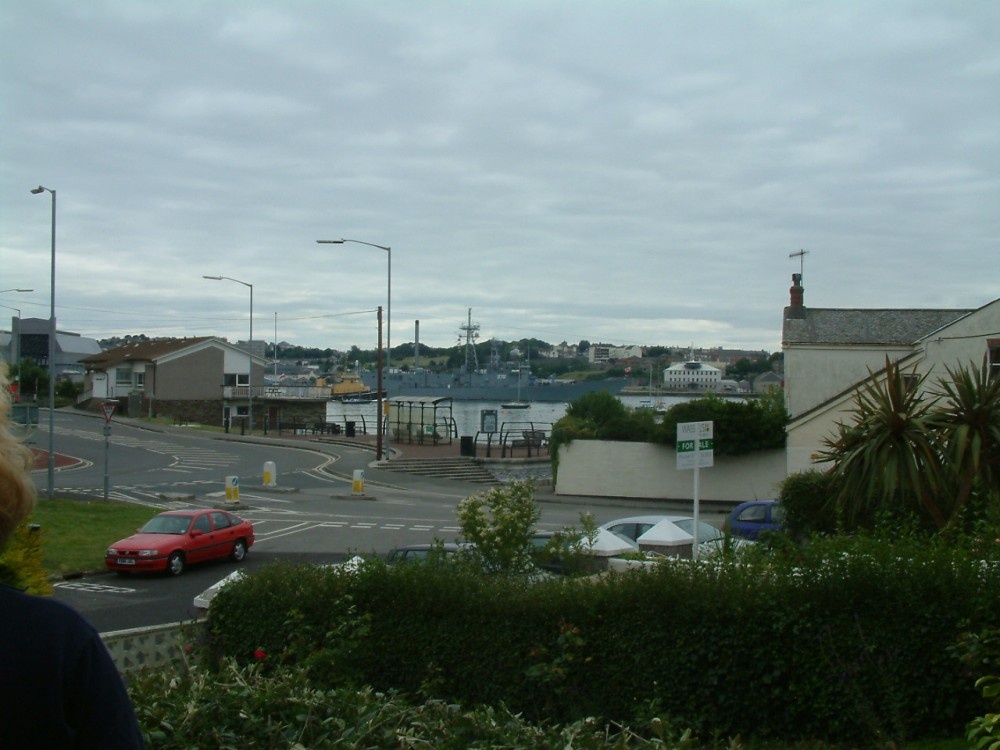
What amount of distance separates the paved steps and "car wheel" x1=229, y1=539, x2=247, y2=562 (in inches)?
851

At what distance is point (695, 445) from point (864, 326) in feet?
80.7

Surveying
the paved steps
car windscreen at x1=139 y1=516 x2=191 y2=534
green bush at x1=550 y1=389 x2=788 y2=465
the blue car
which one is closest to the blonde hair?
car windscreen at x1=139 y1=516 x2=191 y2=534

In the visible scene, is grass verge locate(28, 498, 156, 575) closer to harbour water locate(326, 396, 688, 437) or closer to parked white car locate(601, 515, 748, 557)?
parked white car locate(601, 515, 748, 557)

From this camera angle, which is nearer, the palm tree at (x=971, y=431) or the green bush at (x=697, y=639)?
the green bush at (x=697, y=639)

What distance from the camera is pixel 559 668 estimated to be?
8.32 m

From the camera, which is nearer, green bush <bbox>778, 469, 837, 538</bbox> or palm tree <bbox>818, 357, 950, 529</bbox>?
palm tree <bbox>818, 357, 950, 529</bbox>

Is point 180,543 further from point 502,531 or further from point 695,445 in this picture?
point 502,531

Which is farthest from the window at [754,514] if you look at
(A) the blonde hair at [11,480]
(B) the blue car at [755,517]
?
(A) the blonde hair at [11,480]

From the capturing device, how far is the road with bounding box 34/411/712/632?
18531 mm

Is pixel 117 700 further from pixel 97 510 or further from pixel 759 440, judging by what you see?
pixel 759 440

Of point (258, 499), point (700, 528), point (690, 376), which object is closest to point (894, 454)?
point (700, 528)

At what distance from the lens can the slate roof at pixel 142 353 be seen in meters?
78.1

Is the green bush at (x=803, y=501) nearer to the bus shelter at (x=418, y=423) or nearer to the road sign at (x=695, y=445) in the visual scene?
the road sign at (x=695, y=445)

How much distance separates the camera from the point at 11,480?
7.76ft
